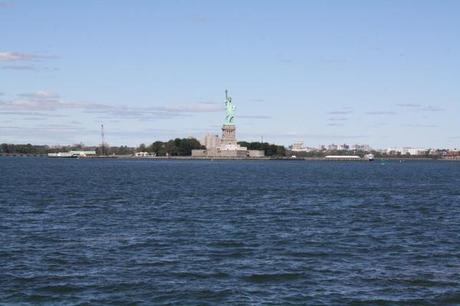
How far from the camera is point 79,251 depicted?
28.6m

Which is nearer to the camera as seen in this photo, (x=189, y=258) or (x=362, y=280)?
(x=362, y=280)

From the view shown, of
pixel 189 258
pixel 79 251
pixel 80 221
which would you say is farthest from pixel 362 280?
pixel 80 221

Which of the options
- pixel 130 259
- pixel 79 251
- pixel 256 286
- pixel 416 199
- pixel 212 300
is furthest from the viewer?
pixel 416 199

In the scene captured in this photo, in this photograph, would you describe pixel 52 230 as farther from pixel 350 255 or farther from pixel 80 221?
pixel 350 255

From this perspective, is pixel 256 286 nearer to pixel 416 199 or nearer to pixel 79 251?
pixel 79 251

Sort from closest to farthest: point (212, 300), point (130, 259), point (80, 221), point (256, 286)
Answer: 1. point (212, 300)
2. point (256, 286)
3. point (130, 259)
4. point (80, 221)

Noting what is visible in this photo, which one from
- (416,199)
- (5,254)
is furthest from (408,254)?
(416,199)

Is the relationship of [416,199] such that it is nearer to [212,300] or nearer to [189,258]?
[189,258]

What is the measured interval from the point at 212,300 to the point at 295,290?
109 inches

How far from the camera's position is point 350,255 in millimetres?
28344

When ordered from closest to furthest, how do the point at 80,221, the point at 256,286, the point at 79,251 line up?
the point at 256,286, the point at 79,251, the point at 80,221

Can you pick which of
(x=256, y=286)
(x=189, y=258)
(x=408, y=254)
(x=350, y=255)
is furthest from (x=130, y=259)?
(x=408, y=254)

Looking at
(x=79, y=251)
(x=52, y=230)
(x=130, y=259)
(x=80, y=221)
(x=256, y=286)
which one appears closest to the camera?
(x=256, y=286)

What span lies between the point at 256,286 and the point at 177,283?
2.43m
